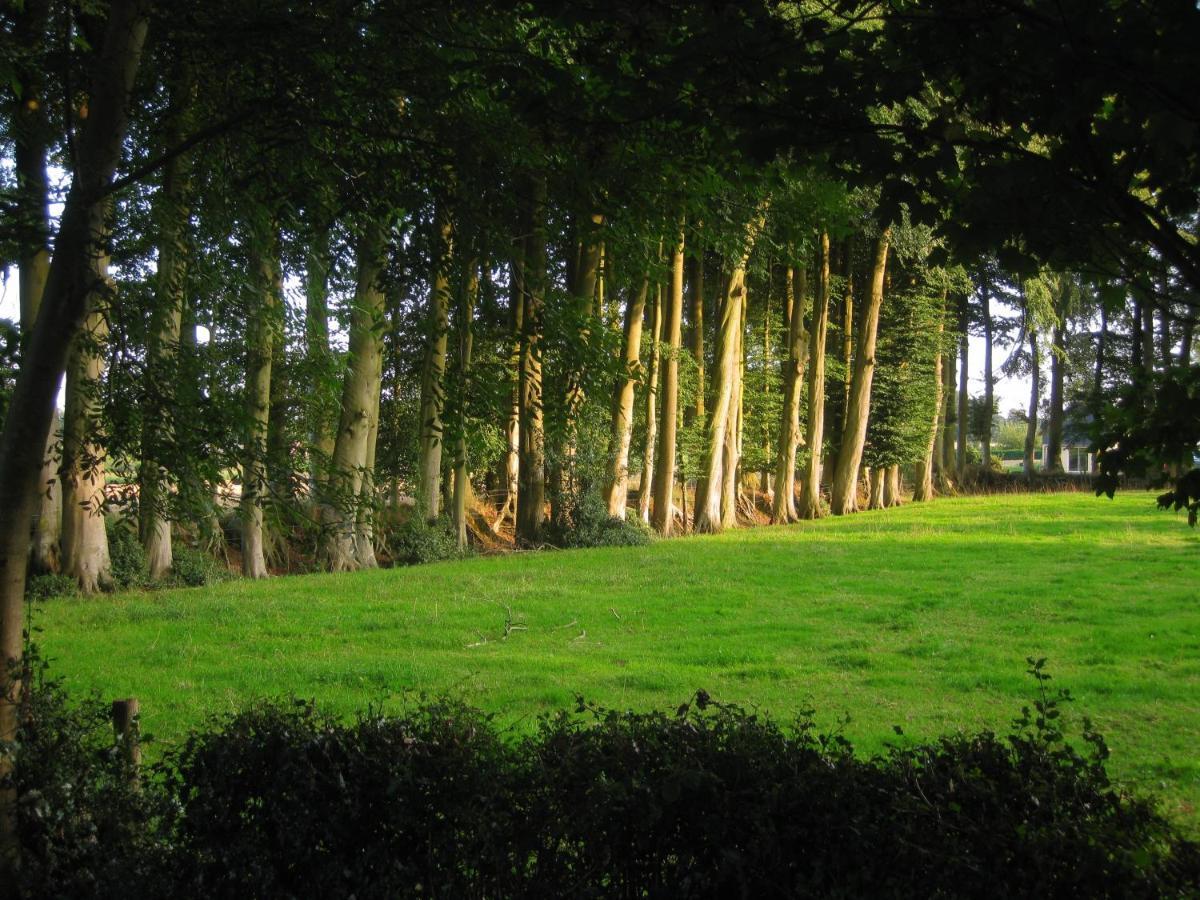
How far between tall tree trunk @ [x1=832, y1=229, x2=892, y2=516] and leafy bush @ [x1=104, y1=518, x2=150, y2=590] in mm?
24725

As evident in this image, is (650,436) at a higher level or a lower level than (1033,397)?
lower

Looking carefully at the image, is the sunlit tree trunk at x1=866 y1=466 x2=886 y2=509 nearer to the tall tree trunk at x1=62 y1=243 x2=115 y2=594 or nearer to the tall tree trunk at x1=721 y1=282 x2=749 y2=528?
the tall tree trunk at x1=721 y1=282 x2=749 y2=528

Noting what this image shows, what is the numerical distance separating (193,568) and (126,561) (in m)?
1.29

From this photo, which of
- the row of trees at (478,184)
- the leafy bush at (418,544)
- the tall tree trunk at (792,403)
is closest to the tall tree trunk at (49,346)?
the row of trees at (478,184)

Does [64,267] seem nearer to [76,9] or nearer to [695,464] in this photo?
[76,9]

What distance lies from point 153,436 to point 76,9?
12.3ft

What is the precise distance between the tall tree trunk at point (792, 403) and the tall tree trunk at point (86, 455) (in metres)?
21.5

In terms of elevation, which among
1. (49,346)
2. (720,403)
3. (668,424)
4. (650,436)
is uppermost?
(720,403)

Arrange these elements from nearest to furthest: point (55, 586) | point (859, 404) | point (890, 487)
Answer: point (55, 586)
point (859, 404)
point (890, 487)

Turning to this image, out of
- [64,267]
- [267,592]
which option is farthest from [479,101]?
[267,592]

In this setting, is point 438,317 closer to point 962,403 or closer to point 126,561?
point 126,561

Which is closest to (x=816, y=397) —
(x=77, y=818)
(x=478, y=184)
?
(x=478, y=184)

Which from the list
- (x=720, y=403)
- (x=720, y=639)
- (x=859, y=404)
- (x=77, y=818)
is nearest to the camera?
(x=77, y=818)

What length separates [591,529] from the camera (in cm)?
2422
